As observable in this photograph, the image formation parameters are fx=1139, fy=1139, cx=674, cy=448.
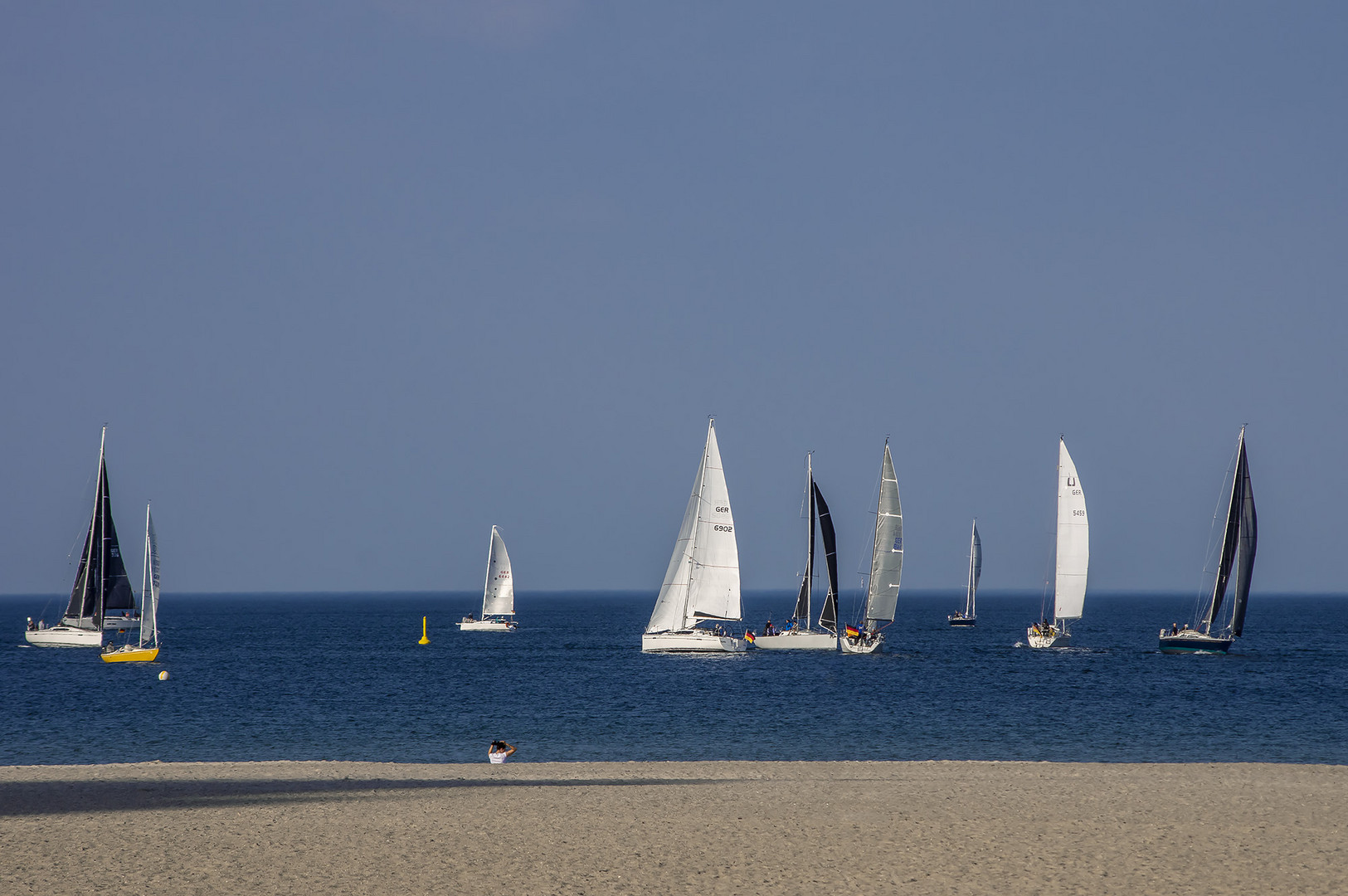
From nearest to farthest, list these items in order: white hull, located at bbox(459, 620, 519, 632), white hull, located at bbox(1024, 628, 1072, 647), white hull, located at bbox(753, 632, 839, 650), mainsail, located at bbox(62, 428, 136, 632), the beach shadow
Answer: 1. the beach shadow
2. white hull, located at bbox(753, 632, 839, 650)
3. mainsail, located at bbox(62, 428, 136, 632)
4. white hull, located at bbox(1024, 628, 1072, 647)
5. white hull, located at bbox(459, 620, 519, 632)

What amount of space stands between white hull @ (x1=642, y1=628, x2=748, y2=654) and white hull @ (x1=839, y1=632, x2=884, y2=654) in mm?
8307

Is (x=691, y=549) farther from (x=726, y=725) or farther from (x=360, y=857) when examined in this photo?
(x=360, y=857)

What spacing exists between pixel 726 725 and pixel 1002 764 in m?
13.2

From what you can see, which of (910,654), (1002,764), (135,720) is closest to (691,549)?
(910,654)

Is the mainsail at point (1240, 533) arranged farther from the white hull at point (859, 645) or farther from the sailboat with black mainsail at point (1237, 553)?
the white hull at point (859, 645)

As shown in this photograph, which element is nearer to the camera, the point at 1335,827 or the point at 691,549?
the point at 1335,827

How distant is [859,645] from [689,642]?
1214 cm

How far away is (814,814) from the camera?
20812 millimetres

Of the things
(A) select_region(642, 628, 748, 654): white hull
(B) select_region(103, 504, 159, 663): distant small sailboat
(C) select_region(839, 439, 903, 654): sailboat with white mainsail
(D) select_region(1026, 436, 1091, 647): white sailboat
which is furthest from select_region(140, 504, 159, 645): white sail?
(D) select_region(1026, 436, 1091, 647): white sailboat

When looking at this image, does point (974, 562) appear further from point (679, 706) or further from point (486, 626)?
point (679, 706)

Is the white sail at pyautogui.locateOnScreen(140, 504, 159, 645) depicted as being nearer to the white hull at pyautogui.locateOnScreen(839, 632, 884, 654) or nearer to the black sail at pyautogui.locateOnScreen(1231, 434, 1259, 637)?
the white hull at pyautogui.locateOnScreen(839, 632, 884, 654)

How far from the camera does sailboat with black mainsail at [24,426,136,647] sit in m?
83.2

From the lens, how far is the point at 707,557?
2881 inches

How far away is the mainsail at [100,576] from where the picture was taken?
83.1m
